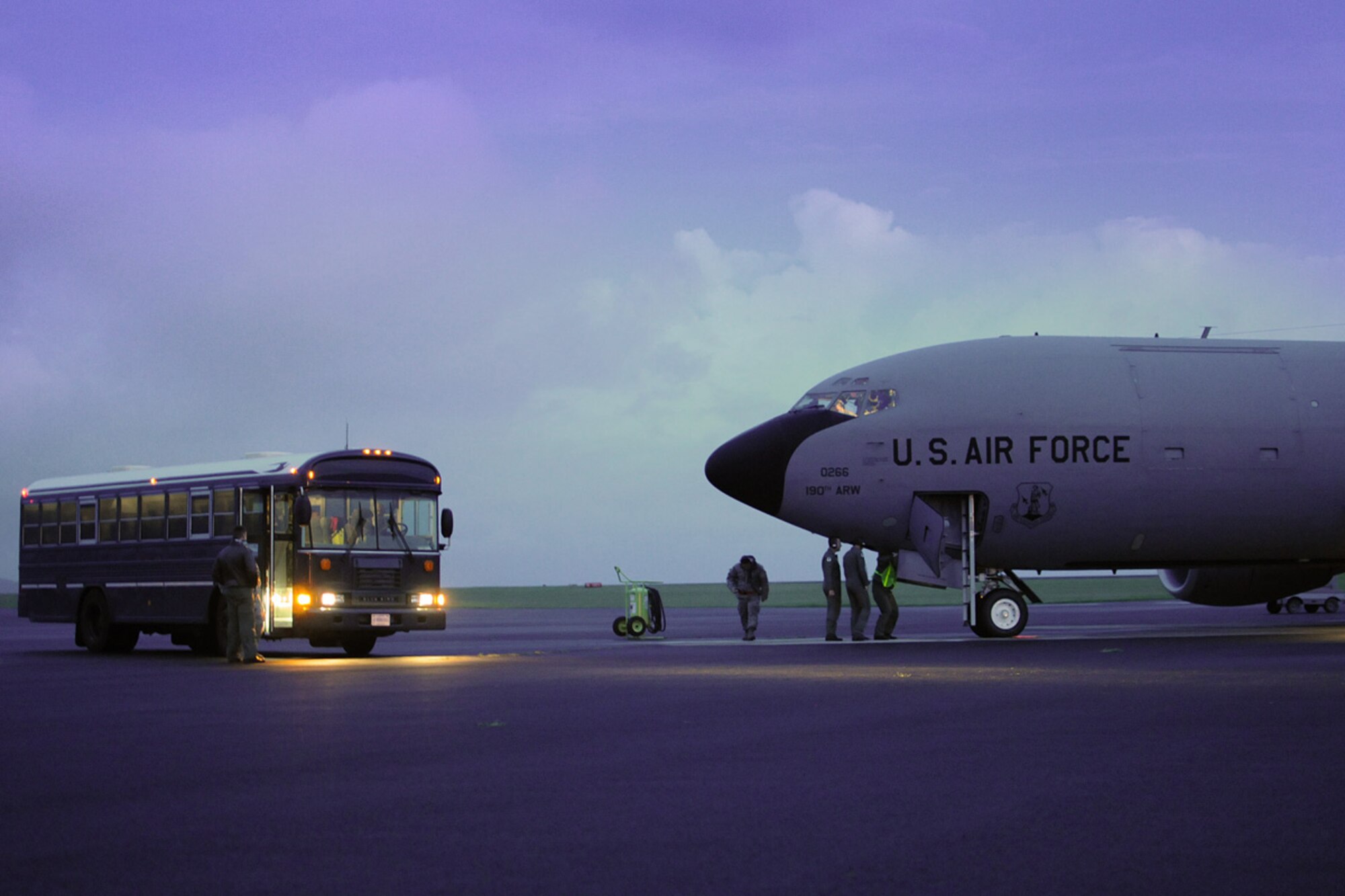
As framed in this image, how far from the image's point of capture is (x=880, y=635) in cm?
2959

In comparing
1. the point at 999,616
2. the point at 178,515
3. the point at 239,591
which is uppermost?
the point at 178,515

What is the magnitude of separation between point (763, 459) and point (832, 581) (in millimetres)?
2582

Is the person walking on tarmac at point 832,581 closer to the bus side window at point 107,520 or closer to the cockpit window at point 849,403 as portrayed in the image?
the cockpit window at point 849,403

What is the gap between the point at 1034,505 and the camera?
29156 mm

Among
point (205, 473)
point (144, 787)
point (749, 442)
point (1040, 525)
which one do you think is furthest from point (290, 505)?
point (144, 787)

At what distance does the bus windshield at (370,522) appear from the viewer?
2614 cm

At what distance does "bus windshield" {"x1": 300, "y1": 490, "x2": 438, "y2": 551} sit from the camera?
85.8 feet

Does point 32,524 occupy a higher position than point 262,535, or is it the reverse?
point 32,524

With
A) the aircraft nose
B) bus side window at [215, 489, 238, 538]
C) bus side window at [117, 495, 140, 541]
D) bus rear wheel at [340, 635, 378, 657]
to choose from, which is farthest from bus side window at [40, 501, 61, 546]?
the aircraft nose

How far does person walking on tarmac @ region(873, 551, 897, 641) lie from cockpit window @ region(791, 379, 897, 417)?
2718 millimetres

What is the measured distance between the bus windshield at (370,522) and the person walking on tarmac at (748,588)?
6.13m

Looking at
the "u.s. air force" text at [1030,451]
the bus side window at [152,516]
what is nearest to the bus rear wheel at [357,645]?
the bus side window at [152,516]

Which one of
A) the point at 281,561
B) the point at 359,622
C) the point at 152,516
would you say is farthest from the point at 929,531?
the point at 152,516

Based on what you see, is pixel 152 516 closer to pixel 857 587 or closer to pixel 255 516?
pixel 255 516
